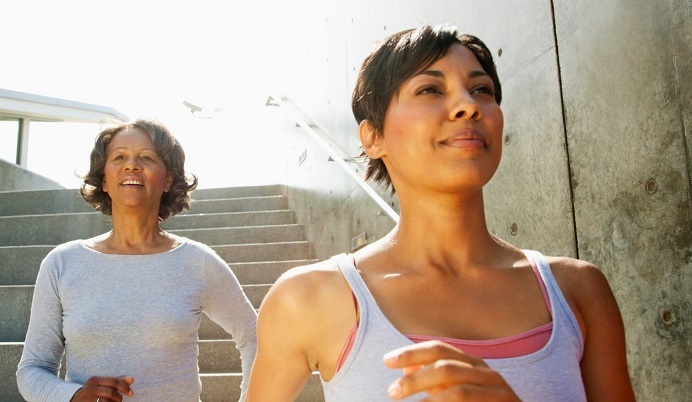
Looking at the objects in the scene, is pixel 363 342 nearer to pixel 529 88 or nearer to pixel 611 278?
pixel 611 278

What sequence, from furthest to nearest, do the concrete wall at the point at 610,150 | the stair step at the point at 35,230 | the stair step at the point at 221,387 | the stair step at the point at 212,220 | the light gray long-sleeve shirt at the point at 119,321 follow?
the stair step at the point at 212,220 → the stair step at the point at 35,230 → the stair step at the point at 221,387 → the light gray long-sleeve shirt at the point at 119,321 → the concrete wall at the point at 610,150

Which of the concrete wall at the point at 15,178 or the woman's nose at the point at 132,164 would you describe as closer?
the woman's nose at the point at 132,164

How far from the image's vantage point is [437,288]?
103 centimetres

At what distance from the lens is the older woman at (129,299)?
1733 mm

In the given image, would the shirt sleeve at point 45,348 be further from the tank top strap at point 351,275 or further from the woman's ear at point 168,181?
the tank top strap at point 351,275

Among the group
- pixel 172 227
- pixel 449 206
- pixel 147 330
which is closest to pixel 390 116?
pixel 449 206

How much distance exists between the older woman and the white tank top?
2.86ft

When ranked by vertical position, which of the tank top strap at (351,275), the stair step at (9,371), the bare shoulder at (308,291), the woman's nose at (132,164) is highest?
the woman's nose at (132,164)

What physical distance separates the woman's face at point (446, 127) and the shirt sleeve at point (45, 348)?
3.63 feet

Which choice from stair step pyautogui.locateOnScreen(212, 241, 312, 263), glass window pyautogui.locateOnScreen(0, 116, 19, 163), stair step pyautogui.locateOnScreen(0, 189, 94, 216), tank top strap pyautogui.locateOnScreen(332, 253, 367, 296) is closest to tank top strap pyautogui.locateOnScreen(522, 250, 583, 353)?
tank top strap pyautogui.locateOnScreen(332, 253, 367, 296)

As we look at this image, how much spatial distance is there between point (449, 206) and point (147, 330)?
1.07 m

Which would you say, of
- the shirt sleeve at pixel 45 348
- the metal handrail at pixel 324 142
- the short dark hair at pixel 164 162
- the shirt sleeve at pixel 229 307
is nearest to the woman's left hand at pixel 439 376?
the shirt sleeve at pixel 45 348

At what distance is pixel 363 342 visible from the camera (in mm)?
921

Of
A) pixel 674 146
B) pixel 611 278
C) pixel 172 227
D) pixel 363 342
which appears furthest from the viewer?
pixel 172 227
